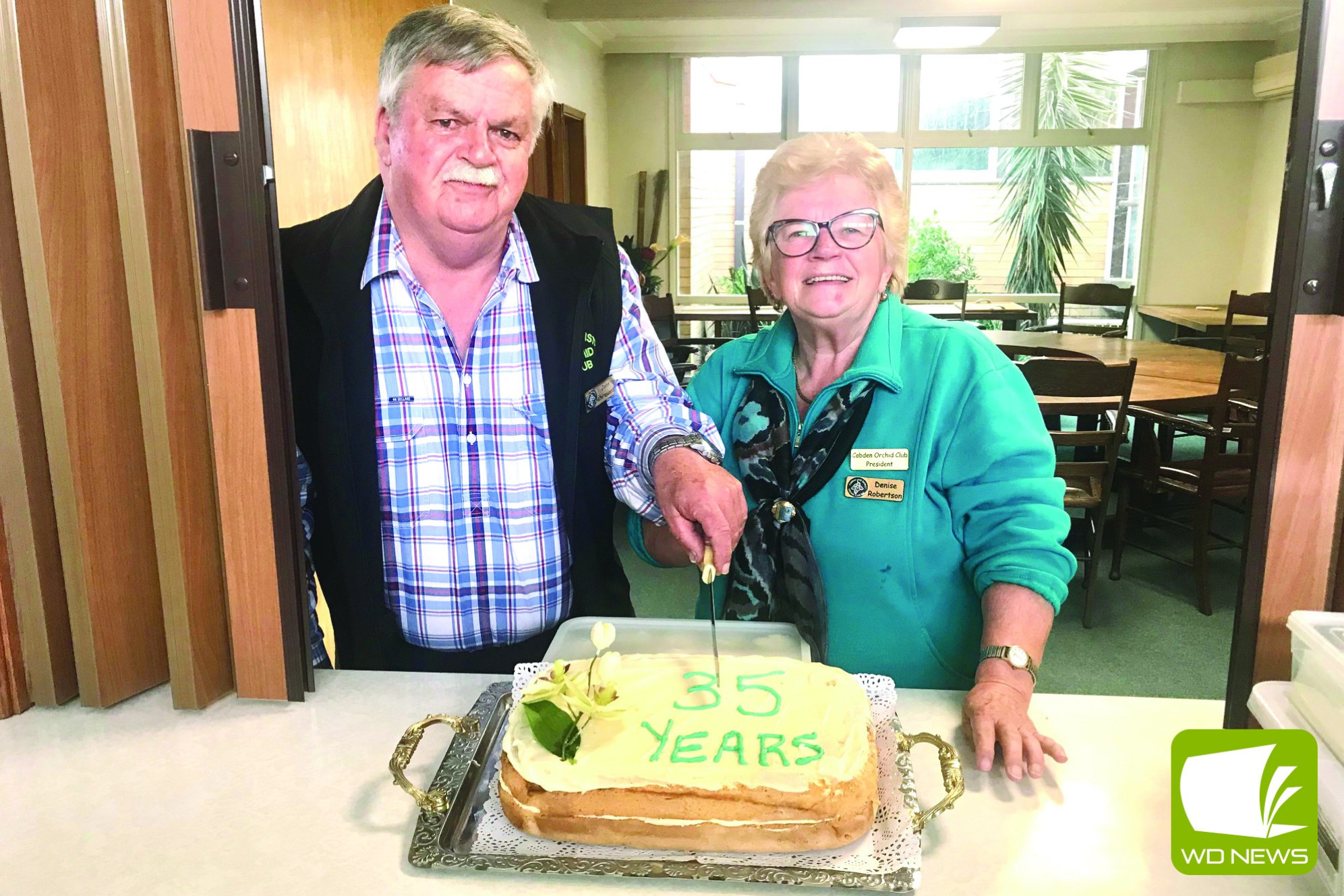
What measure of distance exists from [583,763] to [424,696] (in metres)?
0.35

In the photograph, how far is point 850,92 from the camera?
850 cm

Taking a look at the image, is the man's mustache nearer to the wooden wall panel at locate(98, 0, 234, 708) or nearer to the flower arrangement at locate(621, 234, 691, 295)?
the wooden wall panel at locate(98, 0, 234, 708)

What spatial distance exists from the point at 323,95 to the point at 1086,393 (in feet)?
8.10

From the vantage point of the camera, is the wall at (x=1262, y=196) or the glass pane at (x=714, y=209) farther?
the glass pane at (x=714, y=209)

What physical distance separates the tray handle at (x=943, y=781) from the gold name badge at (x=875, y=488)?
1.94 feet

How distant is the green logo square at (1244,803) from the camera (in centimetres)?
74

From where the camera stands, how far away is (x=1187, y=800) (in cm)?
77

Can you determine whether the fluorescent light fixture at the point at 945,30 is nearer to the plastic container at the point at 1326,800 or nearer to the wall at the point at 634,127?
the wall at the point at 634,127

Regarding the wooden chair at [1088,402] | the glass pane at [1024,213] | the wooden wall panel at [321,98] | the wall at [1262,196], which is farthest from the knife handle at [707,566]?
the wall at [1262,196]

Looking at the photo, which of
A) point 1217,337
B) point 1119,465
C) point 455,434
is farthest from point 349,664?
point 1217,337

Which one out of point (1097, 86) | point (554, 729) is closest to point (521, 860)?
point (554, 729)

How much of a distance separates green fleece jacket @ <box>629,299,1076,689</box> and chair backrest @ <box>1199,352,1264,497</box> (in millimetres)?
2119

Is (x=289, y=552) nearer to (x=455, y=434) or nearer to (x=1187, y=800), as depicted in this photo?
(x=455, y=434)

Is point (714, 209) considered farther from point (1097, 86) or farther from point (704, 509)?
point (704, 509)
